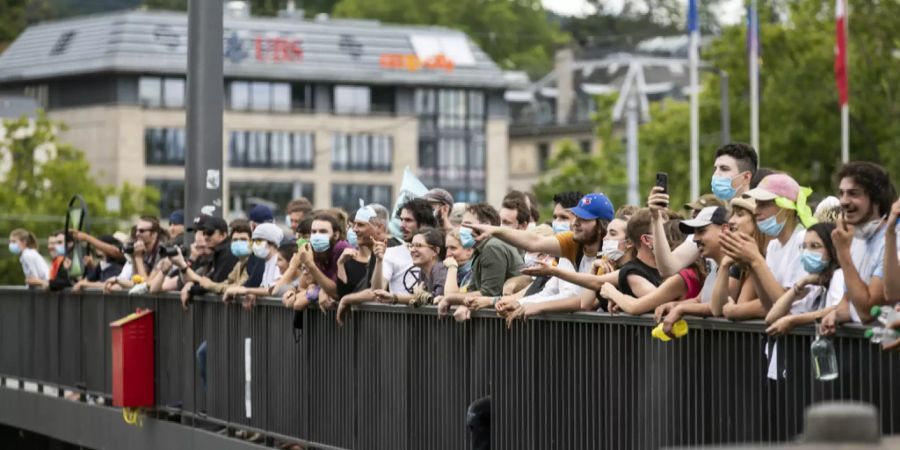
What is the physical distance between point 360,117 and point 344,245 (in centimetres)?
11440

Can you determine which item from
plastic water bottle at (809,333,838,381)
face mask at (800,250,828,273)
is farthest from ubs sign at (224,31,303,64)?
plastic water bottle at (809,333,838,381)

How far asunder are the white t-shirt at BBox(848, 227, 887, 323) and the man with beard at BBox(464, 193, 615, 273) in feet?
9.57

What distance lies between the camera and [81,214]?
2350cm

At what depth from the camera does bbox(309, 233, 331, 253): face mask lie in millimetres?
15359

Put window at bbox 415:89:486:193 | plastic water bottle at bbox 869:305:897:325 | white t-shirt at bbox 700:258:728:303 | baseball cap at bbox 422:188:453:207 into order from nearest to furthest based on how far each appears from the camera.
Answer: plastic water bottle at bbox 869:305:897:325, white t-shirt at bbox 700:258:728:303, baseball cap at bbox 422:188:453:207, window at bbox 415:89:486:193

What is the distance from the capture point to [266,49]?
416ft

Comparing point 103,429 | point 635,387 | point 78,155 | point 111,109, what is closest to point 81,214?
A: point 103,429

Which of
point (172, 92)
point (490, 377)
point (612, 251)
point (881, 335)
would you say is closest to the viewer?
point (881, 335)

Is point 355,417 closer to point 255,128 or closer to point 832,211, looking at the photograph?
point 832,211

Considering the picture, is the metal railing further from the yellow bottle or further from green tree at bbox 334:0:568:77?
green tree at bbox 334:0:568:77

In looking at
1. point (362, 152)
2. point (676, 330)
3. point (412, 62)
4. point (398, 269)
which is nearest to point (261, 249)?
point (398, 269)

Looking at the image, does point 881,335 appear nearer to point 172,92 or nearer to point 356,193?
point 172,92

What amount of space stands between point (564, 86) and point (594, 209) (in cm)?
12846

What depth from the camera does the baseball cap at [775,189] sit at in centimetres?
1050
